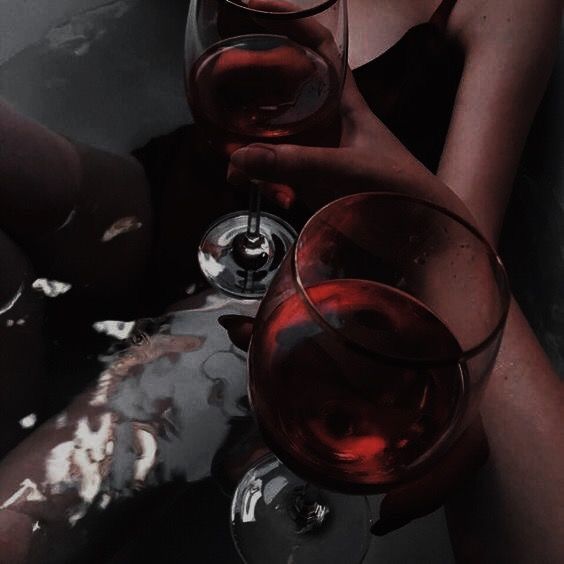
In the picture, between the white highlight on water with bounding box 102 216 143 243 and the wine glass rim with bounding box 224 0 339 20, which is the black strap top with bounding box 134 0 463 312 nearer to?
the white highlight on water with bounding box 102 216 143 243

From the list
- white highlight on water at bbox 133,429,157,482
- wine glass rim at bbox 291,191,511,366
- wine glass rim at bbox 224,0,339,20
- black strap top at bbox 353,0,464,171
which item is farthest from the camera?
black strap top at bbox 353,0,464,171

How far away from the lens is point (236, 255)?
2.25ft

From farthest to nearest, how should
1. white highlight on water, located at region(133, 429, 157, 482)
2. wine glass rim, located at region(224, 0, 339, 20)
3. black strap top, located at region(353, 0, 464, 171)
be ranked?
black strap top, located at region(353, 0, 464, 171) → white highlight on water, located at region(133, 429, 157, 482) → wine glass rim, located at region(224, 0, 339, 20)

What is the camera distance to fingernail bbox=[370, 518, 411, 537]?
20.8 inches

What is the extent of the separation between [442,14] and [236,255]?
30cm

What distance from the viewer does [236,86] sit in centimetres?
56

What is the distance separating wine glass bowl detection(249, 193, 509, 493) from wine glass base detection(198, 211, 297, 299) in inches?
8.2

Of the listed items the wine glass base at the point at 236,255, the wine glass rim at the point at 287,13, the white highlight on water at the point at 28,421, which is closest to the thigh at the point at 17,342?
the white highlight on water at the point at 28,421

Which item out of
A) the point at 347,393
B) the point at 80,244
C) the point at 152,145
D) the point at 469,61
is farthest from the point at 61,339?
the point at 469,61

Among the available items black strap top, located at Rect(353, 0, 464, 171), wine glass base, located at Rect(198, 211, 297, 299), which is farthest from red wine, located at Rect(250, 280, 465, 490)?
black strap top, located at Rect(353, 0, 464, 171)

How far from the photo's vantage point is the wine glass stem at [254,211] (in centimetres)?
62

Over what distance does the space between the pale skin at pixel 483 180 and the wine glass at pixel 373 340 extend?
3.4 inches

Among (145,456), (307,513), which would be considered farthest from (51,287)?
(307,513)

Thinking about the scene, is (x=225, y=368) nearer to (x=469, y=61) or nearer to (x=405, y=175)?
(x=405, y=175)
